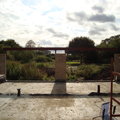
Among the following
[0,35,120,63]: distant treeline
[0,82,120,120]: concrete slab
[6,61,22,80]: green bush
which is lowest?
[0,82,120,120]: concrete slab

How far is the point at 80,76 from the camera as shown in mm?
12188

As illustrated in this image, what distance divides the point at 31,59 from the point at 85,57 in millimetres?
11420

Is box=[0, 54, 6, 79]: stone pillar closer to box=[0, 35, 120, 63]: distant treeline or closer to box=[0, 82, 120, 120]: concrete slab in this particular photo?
box=[0, 82, 120, 120]: concrete slab

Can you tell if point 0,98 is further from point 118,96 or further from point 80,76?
point 80,76

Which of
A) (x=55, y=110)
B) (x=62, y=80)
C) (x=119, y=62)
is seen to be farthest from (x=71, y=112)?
(x=119, y=62)

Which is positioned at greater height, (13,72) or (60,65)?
(60,65)

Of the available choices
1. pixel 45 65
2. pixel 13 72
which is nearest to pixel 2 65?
pixel 13 72

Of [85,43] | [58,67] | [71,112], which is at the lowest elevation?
[71,112]

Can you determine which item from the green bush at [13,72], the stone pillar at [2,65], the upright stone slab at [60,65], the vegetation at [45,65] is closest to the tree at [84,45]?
the vegetation at [45,65]

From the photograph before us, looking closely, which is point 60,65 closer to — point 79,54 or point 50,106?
point 50,106

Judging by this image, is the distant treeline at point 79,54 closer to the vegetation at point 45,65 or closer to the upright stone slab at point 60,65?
the vegetation at point 45,65

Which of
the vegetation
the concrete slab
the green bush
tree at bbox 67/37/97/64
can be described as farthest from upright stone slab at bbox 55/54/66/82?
tree at bbox 67/37/97/64

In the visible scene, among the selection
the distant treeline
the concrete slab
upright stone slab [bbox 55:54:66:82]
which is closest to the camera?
the concrete slab

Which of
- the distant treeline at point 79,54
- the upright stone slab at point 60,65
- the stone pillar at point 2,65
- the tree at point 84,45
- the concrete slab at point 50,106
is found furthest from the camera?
the tree at point 84,45
